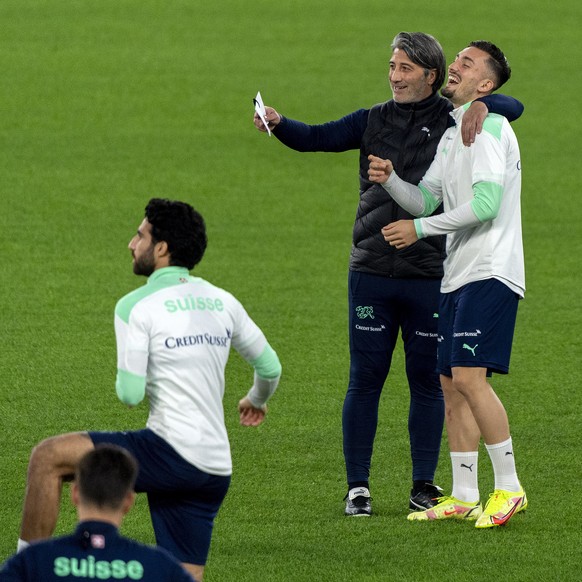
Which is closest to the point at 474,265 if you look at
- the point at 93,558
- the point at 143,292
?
the point at 143,292

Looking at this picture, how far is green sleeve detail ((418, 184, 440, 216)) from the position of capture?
6.89m

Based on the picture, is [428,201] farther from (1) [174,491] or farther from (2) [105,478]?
(2) [105,478]

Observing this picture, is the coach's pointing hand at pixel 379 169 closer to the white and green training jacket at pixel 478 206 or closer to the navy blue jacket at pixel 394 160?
the white and green training jacket at pixel 478 206

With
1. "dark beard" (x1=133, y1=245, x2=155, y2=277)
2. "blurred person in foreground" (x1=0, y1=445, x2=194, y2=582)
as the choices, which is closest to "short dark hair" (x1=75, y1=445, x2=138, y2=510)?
"blurred person in foreground" (x1=0, y1=445, x2=194, y2=582)

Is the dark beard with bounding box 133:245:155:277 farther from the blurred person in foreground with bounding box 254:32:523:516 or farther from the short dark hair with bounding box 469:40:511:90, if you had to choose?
the short dark hair with bounding box 469:40:511:90

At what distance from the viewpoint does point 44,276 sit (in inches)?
513

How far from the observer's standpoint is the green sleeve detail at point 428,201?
6.89 m

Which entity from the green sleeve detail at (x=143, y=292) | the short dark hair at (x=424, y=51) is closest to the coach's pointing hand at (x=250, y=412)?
the green sleeve detail at (x=143, y=292)

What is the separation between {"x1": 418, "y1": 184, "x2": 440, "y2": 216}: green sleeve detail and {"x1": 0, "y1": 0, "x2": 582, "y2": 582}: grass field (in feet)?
4.97

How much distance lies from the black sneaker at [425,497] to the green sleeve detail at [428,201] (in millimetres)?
1392

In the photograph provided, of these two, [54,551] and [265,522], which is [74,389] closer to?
[265,522]

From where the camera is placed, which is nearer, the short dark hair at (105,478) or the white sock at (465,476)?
the short dark hair at (105,478)

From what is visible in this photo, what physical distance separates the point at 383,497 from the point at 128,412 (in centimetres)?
217

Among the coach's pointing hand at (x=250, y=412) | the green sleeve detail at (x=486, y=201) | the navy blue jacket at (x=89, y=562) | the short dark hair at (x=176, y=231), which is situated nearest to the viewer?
the navy blue jacket at (x=89, y=562)
